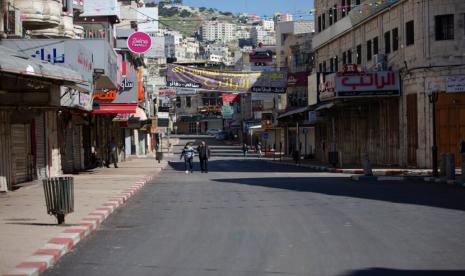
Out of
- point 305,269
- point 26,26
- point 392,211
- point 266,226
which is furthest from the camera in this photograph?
point 26,26

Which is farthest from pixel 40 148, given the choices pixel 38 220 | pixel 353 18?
pixel 353 18

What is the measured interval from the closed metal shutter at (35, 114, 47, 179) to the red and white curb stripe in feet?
39.1

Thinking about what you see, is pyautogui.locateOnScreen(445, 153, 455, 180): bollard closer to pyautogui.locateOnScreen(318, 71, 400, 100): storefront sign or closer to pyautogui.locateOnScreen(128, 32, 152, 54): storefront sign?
pyautogui.locateOnScreen(318, 71, 400, 100): storefront sign

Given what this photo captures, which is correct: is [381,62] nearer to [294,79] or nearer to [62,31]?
[294,79]

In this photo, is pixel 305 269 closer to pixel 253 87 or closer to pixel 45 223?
pixel 45 223

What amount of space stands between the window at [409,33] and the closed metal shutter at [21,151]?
19825mm

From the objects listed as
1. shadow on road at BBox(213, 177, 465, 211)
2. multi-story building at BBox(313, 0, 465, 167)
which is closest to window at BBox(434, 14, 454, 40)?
multi-story building at BBox(313, 0, 465, 167)

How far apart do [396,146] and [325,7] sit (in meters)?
18.7

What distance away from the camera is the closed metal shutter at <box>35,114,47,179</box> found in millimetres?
30625

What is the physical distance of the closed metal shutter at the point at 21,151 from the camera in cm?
2738

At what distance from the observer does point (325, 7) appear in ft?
190

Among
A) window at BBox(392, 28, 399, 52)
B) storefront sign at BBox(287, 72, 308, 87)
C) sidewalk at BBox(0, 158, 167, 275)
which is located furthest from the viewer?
storefront sign at BBox(287, 72, 308, 87)

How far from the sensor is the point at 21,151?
28.4 metres

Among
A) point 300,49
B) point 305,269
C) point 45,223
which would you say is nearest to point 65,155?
point 45,223
